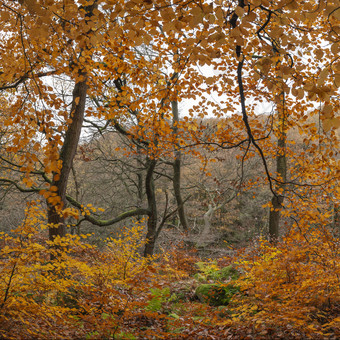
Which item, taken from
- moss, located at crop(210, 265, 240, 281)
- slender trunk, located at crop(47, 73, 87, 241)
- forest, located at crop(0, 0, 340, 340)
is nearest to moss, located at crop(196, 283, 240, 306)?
forest, located at crop(0, 0, 340, 340)

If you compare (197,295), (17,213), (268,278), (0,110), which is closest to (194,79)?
(268,278)

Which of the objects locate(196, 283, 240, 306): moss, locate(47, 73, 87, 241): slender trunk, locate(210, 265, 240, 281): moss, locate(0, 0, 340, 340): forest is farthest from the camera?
locate(210, 265, 240, 281): moss

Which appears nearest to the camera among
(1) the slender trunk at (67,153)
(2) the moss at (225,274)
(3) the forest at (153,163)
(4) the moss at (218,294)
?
(3) the forest at (153,163)

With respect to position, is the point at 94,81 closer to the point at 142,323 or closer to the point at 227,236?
the point at 142,323

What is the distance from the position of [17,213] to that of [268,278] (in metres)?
14.3

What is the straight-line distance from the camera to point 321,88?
1.88m

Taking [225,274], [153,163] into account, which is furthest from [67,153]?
Result: [225,274]

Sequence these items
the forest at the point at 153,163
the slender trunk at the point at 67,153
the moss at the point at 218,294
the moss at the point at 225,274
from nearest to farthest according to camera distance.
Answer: the forest at the point at 153,163 < the moss at the point at 218,294 < the slender trunk at the point at 67,153 < the moss at the point at 225,274

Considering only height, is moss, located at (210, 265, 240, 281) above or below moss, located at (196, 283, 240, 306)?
above

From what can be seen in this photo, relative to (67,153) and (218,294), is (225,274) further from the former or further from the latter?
(67,153)

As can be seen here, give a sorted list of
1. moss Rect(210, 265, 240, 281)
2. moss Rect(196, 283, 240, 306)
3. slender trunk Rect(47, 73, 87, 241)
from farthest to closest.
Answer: moss Rect(210, 265, 240, 281), slender trunk Rect(47, 73, 87, 241), moss Rect(196, 283, 240, 306)

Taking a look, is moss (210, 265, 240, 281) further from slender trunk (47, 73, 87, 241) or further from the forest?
slender trunk (47, 73, 87, 241)

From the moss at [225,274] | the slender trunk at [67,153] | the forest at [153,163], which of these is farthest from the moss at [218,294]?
the slender trunk at [67,153]

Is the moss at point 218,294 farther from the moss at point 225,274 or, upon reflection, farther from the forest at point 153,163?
the moss at point 225,274
